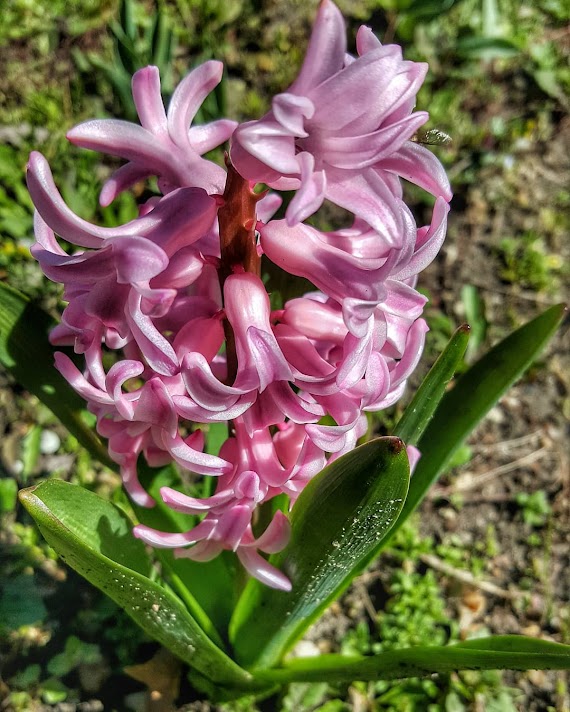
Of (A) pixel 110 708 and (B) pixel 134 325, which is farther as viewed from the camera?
(A) pixel 110 708

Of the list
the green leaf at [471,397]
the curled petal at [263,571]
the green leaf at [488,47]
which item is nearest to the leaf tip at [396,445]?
the curled petal at [263,571]

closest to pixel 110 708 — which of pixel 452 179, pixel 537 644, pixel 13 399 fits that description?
pixel 13 399

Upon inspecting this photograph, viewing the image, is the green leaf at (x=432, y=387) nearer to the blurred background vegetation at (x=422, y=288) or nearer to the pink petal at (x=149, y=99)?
the pink petal at (x=149, y=99)

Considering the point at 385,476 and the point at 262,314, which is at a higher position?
the point at 262,314

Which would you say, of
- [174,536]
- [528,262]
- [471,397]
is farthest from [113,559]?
[528,262]

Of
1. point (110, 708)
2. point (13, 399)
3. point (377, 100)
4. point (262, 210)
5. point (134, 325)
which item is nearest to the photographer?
point (377, 100)

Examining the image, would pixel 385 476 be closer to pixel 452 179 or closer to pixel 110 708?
pixel 110 708
